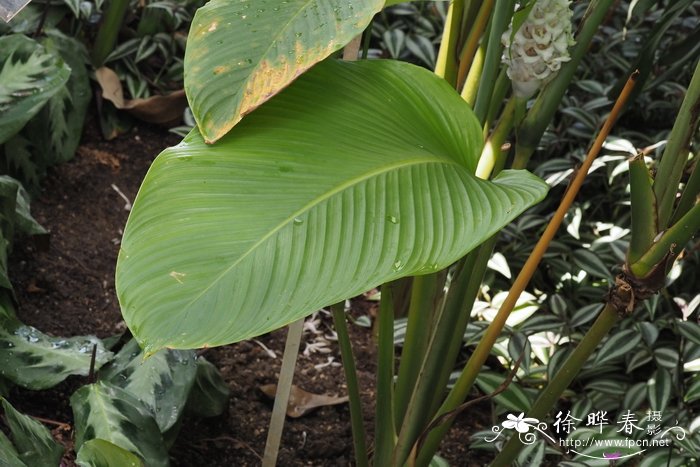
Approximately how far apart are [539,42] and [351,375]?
0.48m

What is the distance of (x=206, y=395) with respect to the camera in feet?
4.30

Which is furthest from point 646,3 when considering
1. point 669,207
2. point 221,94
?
point 221,94

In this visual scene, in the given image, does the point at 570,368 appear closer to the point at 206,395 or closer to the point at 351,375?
the point at 351,375

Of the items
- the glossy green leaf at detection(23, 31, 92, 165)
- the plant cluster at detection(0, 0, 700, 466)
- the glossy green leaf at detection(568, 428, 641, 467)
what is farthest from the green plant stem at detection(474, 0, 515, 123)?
the glossy green leaf at detection(23, 31, 92, 165)

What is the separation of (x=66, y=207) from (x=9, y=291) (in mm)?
474

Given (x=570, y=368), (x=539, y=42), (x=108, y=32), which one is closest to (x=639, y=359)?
(x=570, y=368)

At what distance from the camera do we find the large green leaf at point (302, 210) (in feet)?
2.36

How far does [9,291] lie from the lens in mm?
1402

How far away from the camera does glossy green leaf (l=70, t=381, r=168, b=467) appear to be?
1.09 meters

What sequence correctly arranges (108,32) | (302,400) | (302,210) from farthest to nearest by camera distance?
(108,32) < (302,400) < (302,210)

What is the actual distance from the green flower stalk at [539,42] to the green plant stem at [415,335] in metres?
0.29

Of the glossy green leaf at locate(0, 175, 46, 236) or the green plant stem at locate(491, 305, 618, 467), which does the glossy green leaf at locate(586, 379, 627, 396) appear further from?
the glossy green leaf at locate(0, 175, 46, 236)

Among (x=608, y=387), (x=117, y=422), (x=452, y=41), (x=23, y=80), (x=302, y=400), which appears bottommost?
(x=302, y=400)

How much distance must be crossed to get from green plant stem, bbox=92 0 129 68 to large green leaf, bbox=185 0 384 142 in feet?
3.97
